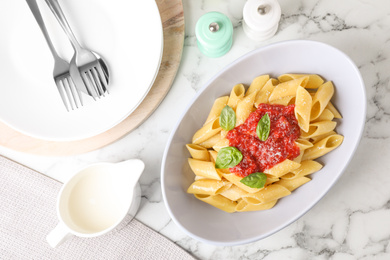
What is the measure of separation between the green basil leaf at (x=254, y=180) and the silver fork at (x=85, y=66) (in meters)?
0.55

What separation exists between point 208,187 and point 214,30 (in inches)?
20.1

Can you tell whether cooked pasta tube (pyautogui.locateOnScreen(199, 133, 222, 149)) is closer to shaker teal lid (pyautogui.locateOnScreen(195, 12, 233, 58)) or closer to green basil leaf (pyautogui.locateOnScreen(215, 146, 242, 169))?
green basil leaf (pyautogui.locateOnScreen(215, 146, 242, 169))

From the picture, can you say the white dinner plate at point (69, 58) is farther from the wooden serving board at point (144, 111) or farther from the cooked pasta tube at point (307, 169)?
the cooked pasta tube at point (307, 169)

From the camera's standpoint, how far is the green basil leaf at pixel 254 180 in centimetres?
136

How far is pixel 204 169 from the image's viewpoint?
144 centimetres

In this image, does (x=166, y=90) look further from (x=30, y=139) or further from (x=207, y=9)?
(x=30, y=139)

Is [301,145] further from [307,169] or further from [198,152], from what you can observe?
[198,152]

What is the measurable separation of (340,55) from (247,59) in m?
0.28

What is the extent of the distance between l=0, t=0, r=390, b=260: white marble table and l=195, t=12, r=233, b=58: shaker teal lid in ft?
0.30

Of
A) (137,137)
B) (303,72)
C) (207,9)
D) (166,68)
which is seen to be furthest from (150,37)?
(303,72)

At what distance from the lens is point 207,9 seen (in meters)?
1.57

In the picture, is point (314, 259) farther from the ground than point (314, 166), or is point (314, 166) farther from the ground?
point (314, 166)

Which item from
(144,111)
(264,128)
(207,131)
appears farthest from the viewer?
(144,111)

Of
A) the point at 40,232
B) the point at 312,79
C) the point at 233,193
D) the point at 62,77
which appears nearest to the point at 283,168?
the point at 233,193
